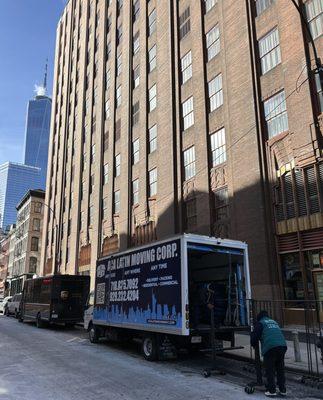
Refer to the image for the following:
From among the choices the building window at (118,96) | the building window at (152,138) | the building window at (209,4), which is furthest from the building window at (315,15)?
the building window at (118,96)

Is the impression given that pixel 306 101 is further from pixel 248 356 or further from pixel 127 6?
pixel 127 6

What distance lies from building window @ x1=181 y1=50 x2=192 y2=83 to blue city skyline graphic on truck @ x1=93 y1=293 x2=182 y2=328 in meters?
19.3

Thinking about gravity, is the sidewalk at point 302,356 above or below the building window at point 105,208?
below

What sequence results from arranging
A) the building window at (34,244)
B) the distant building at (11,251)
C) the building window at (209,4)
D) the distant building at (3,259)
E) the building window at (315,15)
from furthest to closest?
the distant building at (3,259) < the distant building at (11,251) < the building window at (34,244) < the building window at (209,4) < the building window at (315,15)

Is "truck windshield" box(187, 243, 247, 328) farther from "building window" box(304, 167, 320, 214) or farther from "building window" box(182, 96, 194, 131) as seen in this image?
"building window" box(182, 96, 194, 131)

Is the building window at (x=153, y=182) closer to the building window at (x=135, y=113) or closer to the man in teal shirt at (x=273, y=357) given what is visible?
the building window at (x=135, y=113)

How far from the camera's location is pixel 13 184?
539ft

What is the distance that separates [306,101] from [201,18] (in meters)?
13.0

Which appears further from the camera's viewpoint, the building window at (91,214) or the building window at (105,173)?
the building window at (91,214)

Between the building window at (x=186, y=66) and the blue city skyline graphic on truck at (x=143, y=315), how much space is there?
19259 millimetres

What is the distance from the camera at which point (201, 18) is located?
28.5m

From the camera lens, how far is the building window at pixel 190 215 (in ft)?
85.8

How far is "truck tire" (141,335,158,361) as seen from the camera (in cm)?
1204

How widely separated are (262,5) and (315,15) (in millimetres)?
4590
